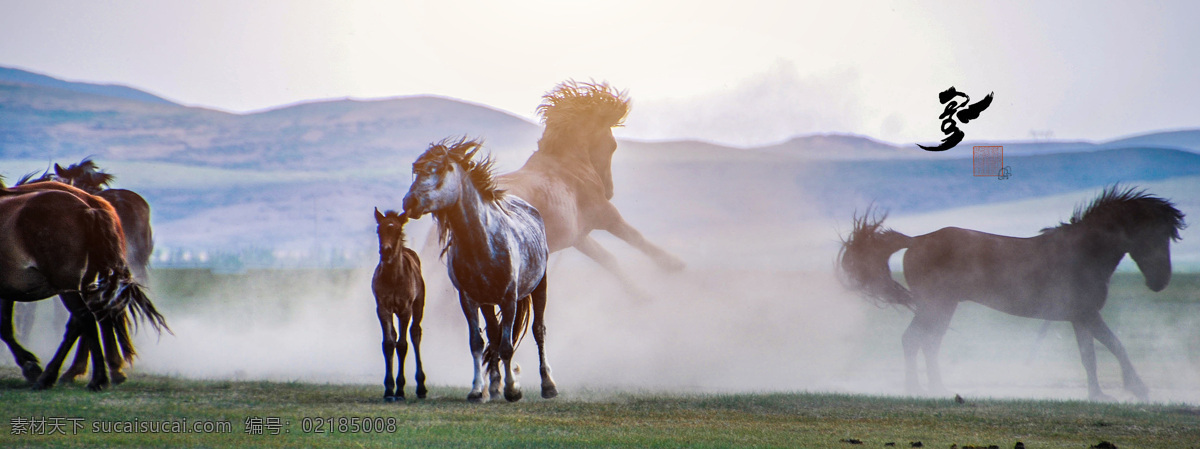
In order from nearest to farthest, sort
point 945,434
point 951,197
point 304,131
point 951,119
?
point 945,434 → point 951,119 → point 951,197 → point 304,131

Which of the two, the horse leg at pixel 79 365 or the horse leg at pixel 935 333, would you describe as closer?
the horse leg at pixel 79 365

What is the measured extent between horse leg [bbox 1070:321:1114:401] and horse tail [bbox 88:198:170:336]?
12000mm

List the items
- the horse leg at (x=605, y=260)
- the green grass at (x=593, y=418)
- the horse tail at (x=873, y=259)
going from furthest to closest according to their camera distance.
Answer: the horse leg at (x=605, y=260), the horse tail at (x=873, y=259), the green grass at (x=593, y=418)

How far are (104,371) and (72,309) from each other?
0.76 metres

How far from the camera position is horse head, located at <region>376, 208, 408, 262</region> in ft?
33.7

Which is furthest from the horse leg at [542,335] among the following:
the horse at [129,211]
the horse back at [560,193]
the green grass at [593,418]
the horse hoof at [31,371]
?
Result: the horse at [129,211]

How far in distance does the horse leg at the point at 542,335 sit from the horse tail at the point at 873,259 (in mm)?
5904

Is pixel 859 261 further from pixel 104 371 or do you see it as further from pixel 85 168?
pixel 85 168

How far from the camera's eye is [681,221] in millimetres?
25203

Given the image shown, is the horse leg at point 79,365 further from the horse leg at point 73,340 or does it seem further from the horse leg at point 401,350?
the horse leg at point 401,350

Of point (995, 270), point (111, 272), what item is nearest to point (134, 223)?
point (111, 272)

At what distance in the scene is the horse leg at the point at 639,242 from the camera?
18.0 meters

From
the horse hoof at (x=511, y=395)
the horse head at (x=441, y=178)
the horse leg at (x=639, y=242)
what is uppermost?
the horse leg at (x=639, y=242)

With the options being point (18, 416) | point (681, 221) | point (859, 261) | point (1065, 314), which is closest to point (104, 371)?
point (18, 416)
